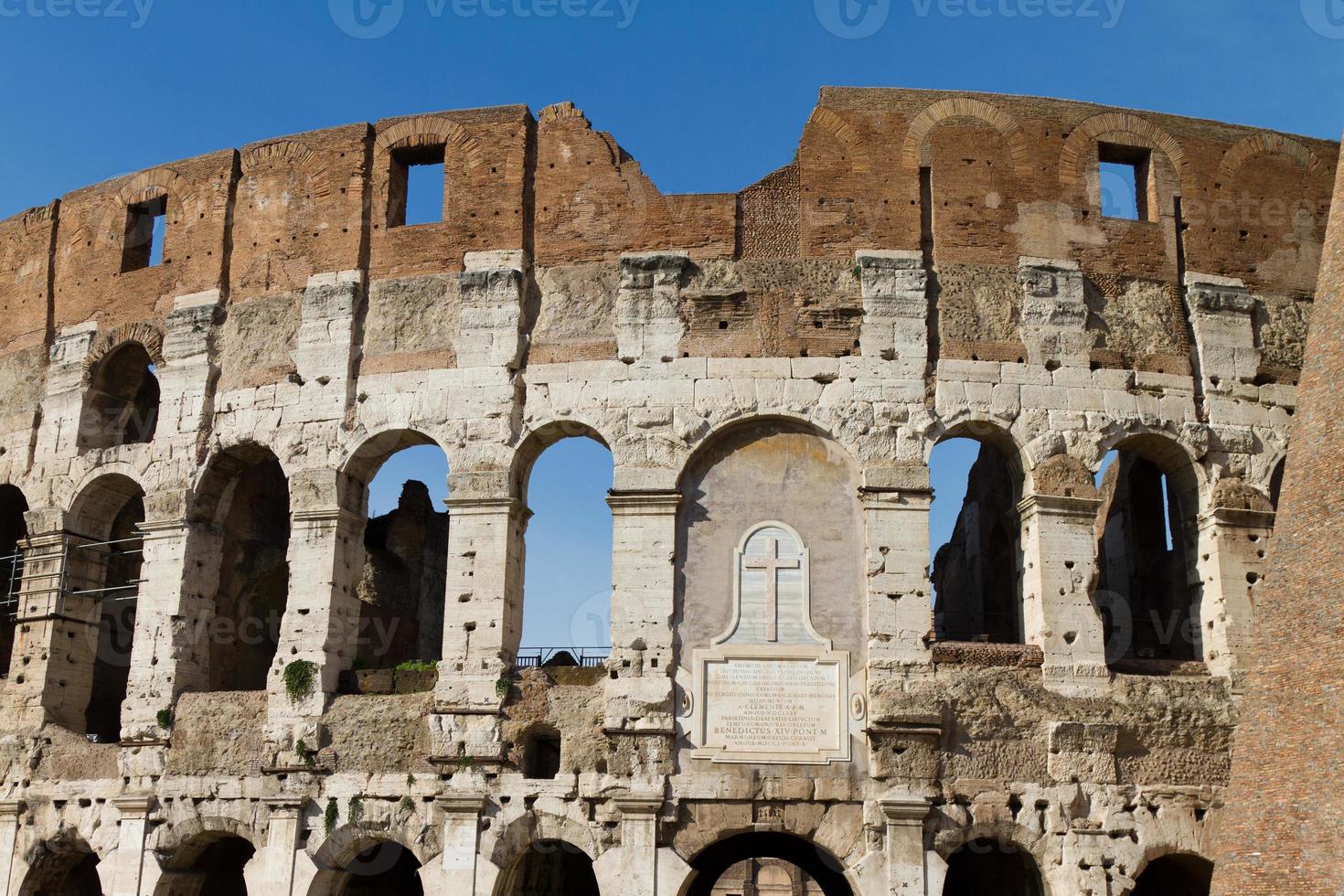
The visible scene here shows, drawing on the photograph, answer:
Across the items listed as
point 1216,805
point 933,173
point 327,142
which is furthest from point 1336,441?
point 327,142

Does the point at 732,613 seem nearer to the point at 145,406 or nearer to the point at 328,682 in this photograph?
the point at 328,682

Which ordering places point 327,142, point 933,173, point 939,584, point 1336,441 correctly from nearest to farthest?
point 1336,441 < point 933,173 < point 327,142 < point 939,584

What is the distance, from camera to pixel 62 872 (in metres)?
16.3

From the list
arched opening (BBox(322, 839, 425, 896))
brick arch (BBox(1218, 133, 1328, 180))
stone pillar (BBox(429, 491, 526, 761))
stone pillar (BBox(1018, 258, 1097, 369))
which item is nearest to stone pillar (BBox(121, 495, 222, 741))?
arched opening (BBox(322, 839, 425, 896))

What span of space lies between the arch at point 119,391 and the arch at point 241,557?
1.55 meters

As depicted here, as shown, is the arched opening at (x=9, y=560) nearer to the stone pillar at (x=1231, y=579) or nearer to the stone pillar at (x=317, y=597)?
the stone pillar at (x=317, y=597)

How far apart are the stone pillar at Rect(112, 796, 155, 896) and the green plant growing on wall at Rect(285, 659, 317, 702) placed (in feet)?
6.57

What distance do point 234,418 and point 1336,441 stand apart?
11.7 m

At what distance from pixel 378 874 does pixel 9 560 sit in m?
6.43

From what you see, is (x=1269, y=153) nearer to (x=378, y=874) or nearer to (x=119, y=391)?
(x=378, y=874)

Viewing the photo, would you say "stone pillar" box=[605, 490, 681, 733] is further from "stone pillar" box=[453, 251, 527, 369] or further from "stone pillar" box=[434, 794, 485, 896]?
"stone pillar" box=[453, 251, 527, 369]

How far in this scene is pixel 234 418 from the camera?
1634 centimetres

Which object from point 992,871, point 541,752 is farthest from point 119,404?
point 992,871

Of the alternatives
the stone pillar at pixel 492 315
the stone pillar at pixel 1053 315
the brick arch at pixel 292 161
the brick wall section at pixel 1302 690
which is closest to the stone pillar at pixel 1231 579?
the brick wall section at pixel 1302 690
